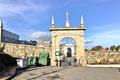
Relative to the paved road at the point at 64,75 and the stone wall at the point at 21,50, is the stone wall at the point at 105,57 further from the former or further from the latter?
the paved road at the point at 64,75

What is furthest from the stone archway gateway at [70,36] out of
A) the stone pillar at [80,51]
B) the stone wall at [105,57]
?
the stone wall at [105,57]

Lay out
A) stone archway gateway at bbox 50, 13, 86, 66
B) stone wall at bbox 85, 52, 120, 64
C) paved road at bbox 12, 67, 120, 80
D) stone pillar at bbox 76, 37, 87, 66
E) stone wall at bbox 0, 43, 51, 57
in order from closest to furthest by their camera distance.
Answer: paved road at bbox 12, 67, 120, 80, stone pillar at bbox 76, 37, 87, 66, stone archway gateway at bbox 50, 13, 86, 66, stone wall at bbox 85, 52, 120, 64, stone wall at bbox 0, 43, 51, 57

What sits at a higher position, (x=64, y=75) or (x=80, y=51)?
(x=80, y=51)

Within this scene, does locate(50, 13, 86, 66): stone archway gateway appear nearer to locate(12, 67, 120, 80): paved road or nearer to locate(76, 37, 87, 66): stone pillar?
locate(76, 37, 87, 66): stone pillar

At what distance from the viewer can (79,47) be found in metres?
42.2

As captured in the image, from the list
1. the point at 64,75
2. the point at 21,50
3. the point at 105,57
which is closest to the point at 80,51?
the point at 105,57

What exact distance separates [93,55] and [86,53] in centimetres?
202

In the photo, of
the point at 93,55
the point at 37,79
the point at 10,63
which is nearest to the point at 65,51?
the point at 93,55

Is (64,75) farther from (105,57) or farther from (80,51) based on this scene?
(105,57)

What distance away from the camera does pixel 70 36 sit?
4241 centimetres

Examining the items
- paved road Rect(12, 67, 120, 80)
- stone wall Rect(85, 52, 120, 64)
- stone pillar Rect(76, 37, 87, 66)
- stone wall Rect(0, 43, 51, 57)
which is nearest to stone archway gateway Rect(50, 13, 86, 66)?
stone pillar Rect(76, 37, 87, 66)

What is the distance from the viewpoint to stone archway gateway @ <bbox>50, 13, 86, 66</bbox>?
1657 inches

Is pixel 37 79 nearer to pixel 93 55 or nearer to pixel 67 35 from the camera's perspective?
pixel 67 35

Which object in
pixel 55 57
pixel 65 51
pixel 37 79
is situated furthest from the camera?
pixel 65 51
